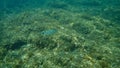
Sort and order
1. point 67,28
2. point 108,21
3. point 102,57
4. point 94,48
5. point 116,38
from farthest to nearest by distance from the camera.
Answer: point 108,21 < point 67,28 < point 116,38 < point 94,48 < point 102,57

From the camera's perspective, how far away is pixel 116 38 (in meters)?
11.5

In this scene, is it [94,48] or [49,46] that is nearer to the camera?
[94,48]

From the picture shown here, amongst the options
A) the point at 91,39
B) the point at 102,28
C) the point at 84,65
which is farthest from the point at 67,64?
the point at 102,28

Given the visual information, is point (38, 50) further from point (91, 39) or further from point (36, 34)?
point (91, 39)

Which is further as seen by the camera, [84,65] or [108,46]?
[108,46]

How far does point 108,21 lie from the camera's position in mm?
14695

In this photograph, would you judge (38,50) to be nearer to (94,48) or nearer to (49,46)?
(49,46)

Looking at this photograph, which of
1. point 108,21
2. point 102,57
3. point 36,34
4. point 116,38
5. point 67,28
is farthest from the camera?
point 108,21

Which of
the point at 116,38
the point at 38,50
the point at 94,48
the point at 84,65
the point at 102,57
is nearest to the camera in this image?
the point at 84,65

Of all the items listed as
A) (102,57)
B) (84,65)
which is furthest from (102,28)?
(84,65)

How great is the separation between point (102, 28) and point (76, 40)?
10.7 feet

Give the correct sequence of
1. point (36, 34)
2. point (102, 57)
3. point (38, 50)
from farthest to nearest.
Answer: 1. point (36, 34)
2. point (38, 50)
3. point (102, 57)

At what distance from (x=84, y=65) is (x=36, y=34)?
5350 mm

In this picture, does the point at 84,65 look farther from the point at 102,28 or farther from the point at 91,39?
the point at 102,28
